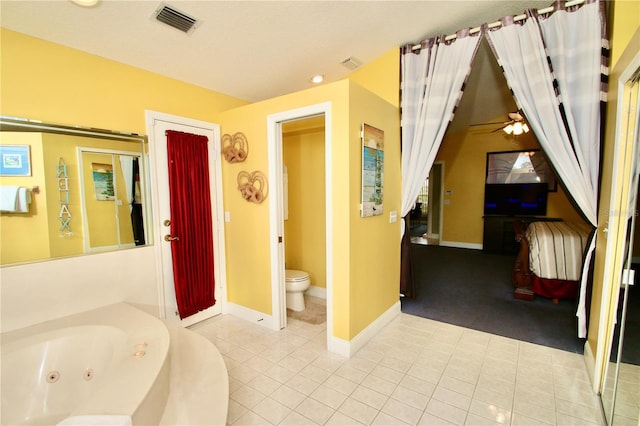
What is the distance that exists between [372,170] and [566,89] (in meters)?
1.61

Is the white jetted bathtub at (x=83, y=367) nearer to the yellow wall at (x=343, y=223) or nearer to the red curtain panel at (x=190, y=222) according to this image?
the red curtain panel at (x=190, y=222)

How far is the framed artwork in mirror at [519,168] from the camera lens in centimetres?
557

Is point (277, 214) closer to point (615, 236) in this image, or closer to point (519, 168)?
point (615, 236)

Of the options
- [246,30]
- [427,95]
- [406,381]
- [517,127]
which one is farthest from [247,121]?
[517,127]

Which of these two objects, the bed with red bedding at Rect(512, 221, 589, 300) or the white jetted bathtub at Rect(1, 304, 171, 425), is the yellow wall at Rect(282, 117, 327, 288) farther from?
the bed with red bedding at Rect(512, 221, 589, 300)

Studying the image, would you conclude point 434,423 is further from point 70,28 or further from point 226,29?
point 70,28

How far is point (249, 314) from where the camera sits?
3250mm

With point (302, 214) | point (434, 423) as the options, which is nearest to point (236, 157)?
point (302, 214)

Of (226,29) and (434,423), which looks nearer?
(434,423)

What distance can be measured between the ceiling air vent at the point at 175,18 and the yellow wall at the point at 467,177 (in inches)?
202

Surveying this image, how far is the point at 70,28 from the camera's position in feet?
6.74

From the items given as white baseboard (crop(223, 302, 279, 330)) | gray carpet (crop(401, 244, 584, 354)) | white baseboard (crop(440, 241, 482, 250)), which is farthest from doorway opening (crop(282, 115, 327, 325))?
white baseboard (crop(440, 241, 482, 250))

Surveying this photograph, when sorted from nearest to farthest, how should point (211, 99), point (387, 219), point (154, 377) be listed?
point (154, 377)
point (387, 219)
point (211, 99)

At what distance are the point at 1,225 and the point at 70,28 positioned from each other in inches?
57.6
